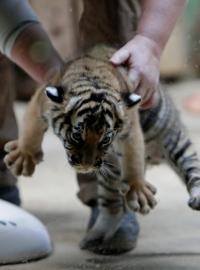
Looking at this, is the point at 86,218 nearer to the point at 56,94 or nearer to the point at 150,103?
the point at 150,103

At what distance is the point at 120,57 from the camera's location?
1217mm

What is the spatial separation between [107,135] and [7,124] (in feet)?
1.67

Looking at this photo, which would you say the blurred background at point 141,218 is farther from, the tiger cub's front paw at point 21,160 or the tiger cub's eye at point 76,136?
the tiger cub's eye at point 76,136

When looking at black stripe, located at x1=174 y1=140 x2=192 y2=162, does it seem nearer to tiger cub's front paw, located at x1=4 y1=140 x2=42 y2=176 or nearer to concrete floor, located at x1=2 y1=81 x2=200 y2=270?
concrete floor, located at x1=2 y1=81 x2=200 y2=270

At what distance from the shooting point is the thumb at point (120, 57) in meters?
1.22

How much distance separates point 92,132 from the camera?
3.65 feet

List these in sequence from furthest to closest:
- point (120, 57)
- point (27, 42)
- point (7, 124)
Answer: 1. point (7, 124)
2. point (27, 42)
3. point (120, 57)

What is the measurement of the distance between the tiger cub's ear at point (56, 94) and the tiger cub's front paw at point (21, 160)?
0.68 feet

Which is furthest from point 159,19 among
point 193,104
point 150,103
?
point 193,104

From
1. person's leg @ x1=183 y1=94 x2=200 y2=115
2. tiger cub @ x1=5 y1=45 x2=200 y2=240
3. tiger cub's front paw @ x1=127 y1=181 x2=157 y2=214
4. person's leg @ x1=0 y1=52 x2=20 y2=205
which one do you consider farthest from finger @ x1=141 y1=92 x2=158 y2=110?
person's leg @ x1=183 y1=94 x2=200 y2=115

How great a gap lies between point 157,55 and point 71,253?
0.40 m

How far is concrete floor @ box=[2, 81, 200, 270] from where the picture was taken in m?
1.34

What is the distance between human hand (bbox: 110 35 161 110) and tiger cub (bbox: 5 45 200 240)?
0.02m

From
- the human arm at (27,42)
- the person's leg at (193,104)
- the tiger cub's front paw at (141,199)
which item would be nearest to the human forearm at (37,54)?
the human arm at (27,42)
